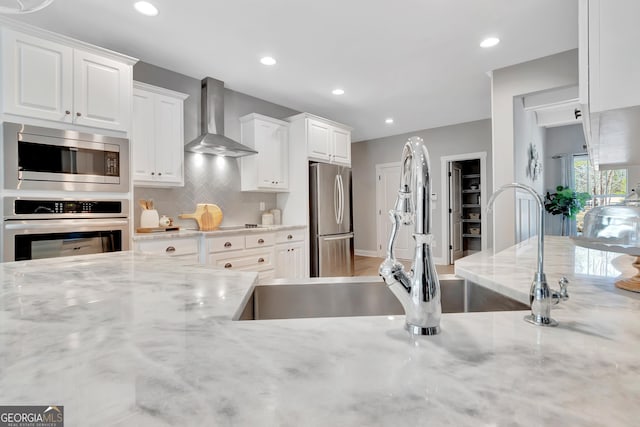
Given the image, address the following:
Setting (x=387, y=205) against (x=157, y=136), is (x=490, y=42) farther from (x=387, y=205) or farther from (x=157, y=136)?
(x=387, y=205)

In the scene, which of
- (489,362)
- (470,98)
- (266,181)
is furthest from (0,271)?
(470,98)

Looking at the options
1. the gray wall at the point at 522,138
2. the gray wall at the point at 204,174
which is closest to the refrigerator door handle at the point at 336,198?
the gray wall at the point at 204,174

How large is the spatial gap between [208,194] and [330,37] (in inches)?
83.3

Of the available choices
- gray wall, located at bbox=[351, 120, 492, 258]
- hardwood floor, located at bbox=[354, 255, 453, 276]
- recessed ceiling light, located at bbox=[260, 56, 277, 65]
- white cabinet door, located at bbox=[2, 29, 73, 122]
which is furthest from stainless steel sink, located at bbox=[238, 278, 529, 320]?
gray wall, located at bbox=[351, 120, 492, 258]

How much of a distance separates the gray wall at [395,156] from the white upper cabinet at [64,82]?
15.3 feet

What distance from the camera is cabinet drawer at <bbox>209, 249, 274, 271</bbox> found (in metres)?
3.15

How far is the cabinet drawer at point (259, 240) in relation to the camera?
3.43 metres

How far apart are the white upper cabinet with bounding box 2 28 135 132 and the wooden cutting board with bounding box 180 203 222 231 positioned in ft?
3.43

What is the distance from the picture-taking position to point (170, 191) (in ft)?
11.1

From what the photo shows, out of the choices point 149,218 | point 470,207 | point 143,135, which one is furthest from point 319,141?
point 470,207

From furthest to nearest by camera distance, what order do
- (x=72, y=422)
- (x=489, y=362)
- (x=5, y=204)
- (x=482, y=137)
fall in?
1. (x=482, y=137)
2. (x=5, y=204)
3. (x=489, y=362)
4. (x=72, y=422)

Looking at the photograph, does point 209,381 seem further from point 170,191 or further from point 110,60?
point 170,191

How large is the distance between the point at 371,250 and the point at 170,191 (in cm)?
457

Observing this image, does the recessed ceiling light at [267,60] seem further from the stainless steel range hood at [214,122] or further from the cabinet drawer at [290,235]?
the cabinet drawer at [290,235]
